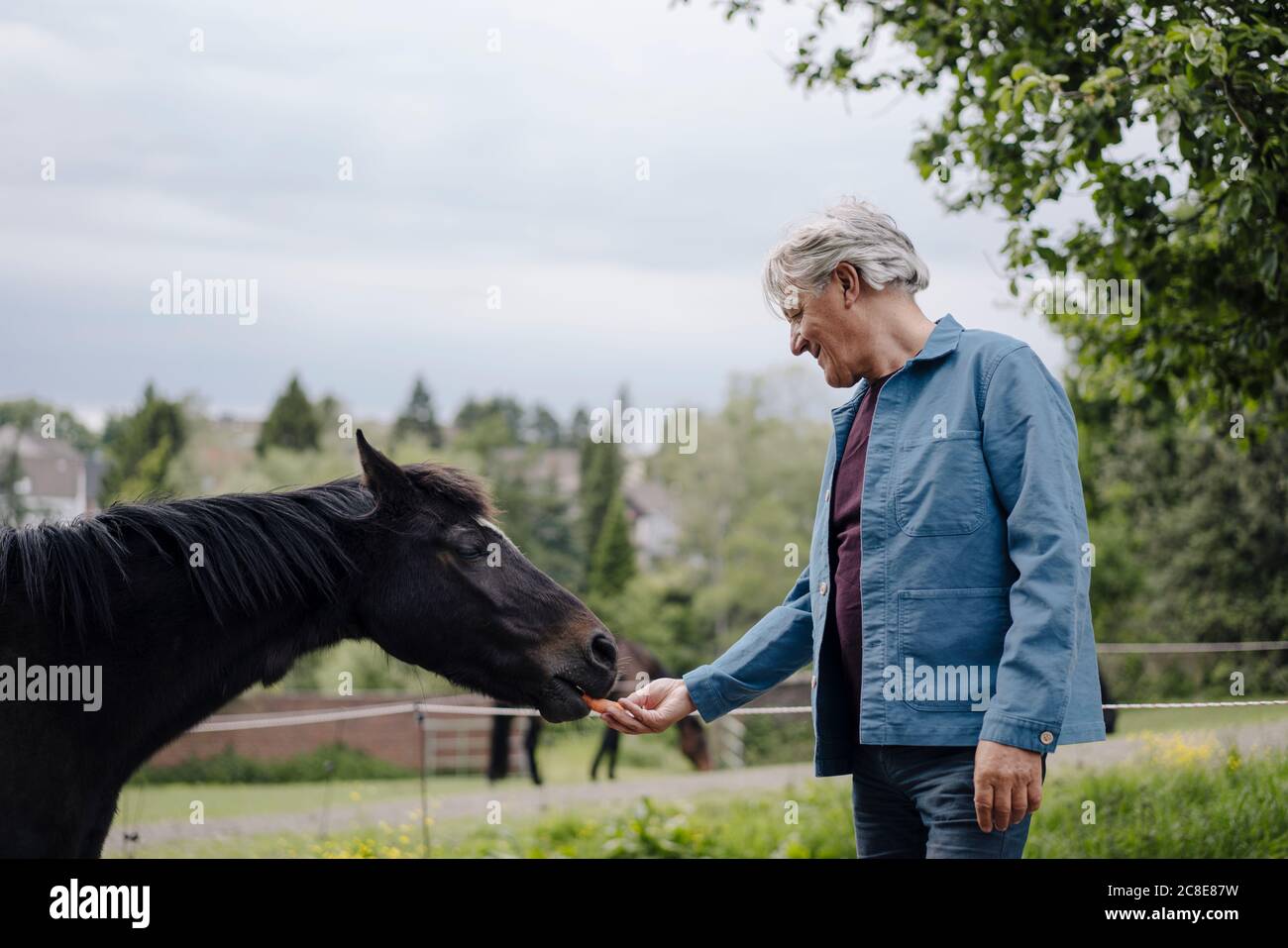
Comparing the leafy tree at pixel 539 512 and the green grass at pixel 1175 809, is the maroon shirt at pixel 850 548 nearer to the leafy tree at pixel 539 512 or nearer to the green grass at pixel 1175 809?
the green grass at pixel 1175 809

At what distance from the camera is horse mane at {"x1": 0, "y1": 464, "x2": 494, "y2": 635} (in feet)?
9.63

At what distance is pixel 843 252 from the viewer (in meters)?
2.41

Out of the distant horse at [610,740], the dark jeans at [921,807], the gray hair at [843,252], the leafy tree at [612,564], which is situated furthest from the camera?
the leafy tree at [612,564]

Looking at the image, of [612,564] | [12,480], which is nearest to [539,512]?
[612,564]

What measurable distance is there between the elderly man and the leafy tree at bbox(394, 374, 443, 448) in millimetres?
52611

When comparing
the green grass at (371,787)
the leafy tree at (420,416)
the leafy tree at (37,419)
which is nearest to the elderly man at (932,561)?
the green grass at (371,787)

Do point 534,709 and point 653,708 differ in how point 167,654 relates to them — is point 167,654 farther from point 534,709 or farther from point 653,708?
point 653,708

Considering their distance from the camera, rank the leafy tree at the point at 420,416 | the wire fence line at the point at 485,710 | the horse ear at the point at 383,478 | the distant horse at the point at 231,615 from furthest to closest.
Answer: the leafy tree at the point at 420,416 < the wire fence line at the point at 485,710 < the horse ear at the point at 383,478 < the distant horse at the point at 231,615

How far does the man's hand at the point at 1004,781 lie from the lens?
2098mm

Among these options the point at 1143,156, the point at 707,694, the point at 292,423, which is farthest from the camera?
the point at 292,423

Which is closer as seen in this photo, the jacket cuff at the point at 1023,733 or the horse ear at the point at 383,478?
the jacket cuff at the point at 1023,733

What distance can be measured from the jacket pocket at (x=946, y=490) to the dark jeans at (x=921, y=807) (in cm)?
46

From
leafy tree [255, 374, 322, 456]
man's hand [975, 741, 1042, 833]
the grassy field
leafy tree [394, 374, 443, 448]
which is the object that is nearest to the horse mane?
man's hand [975, 741, 1042, 833]

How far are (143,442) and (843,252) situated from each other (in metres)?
41.9
